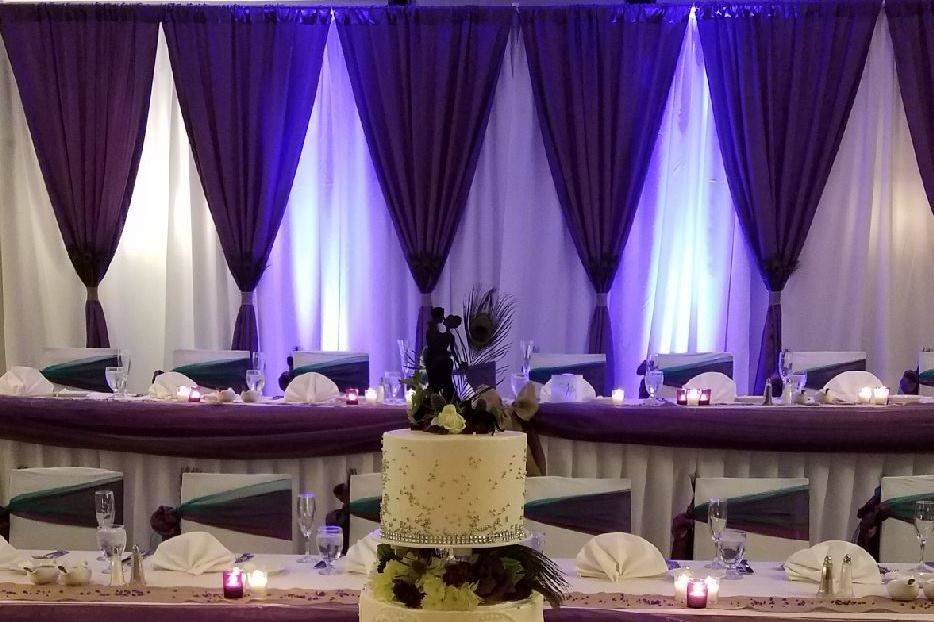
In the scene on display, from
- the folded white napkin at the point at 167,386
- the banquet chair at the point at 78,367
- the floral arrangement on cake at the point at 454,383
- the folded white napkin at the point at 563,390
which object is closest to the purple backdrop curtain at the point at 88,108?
the banquet chair at the point at 78,367

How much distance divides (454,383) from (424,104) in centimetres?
499

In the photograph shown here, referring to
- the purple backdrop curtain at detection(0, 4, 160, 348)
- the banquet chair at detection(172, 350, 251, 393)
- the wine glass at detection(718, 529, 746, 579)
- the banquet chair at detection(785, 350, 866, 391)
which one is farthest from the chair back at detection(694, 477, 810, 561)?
the purple backdrop curtain at detection(0, 4, 160, 348)

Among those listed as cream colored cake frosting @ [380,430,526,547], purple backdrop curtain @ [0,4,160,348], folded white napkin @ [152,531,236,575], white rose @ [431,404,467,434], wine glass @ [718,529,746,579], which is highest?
purple backdrop curtain @ [0,4,160,348]

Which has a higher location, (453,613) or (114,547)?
(453,613)

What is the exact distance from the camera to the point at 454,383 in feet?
6.15

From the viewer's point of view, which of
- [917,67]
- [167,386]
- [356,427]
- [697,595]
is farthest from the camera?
[917,67]

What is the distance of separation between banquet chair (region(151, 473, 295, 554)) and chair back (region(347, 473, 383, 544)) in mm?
219

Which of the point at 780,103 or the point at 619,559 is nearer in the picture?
the point at 619,559

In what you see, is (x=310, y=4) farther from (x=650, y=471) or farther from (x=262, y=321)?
(x=650, y=471)

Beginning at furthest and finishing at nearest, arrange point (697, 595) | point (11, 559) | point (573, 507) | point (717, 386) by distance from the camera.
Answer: point (717, 386) → point (573, 507) → point (11, 559) → point (697, 595)

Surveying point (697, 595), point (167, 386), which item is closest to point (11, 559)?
point (697, 595)

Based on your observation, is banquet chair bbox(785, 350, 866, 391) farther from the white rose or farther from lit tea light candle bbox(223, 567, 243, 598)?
the white rose

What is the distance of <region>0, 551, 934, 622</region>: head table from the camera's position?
2.20m

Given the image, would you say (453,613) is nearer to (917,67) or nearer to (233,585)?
(233,585)
